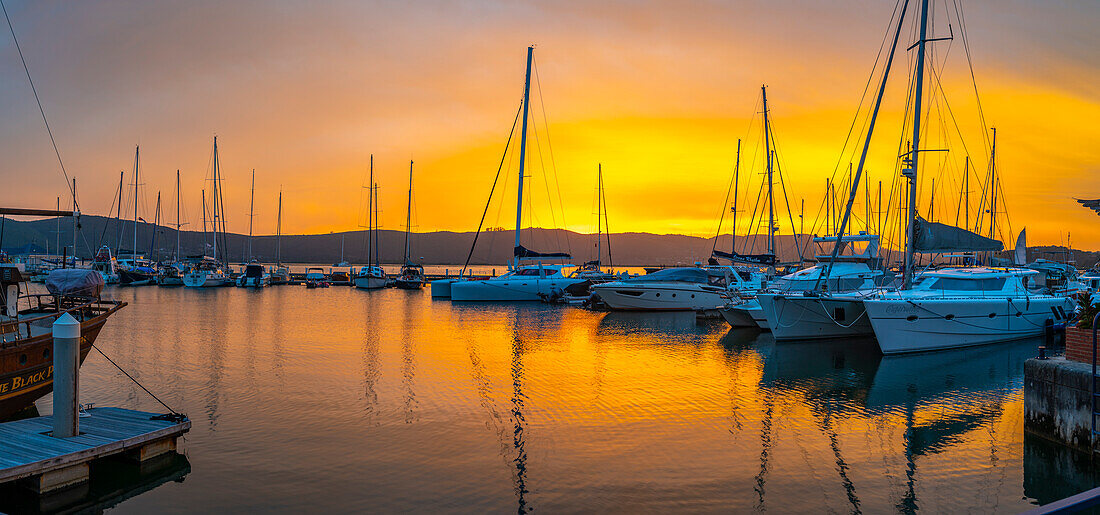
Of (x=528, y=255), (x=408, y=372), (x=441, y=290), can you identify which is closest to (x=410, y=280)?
(x=441, y=290)

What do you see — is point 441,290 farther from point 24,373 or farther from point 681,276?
point 24,373

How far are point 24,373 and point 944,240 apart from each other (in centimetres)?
2710

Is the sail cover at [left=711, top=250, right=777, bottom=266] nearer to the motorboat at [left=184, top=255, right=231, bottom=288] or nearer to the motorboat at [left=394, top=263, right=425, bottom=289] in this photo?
the motorboat at [left=394, top=263, right=425, bottom=289]

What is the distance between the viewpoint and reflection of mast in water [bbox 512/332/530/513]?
31.3ft

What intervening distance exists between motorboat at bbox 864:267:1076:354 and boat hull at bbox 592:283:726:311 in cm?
1418

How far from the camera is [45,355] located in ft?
41.2

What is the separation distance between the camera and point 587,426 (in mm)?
13078

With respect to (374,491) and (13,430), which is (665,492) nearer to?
Answer: (374,491)

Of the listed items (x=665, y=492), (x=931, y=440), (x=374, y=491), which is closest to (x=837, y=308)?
(x=931, y=440)

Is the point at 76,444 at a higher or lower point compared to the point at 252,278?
lower

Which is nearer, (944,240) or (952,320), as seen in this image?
(952,320)

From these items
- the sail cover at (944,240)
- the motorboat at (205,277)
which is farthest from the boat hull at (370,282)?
the sail cover at (944,240)

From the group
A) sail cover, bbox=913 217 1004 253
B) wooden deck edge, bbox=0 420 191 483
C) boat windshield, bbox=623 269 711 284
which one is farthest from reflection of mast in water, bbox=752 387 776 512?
boat windshield, bbox=623 269 711 284

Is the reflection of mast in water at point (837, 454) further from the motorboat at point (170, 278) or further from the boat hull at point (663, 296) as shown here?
the motorboat at point (170, 278)
